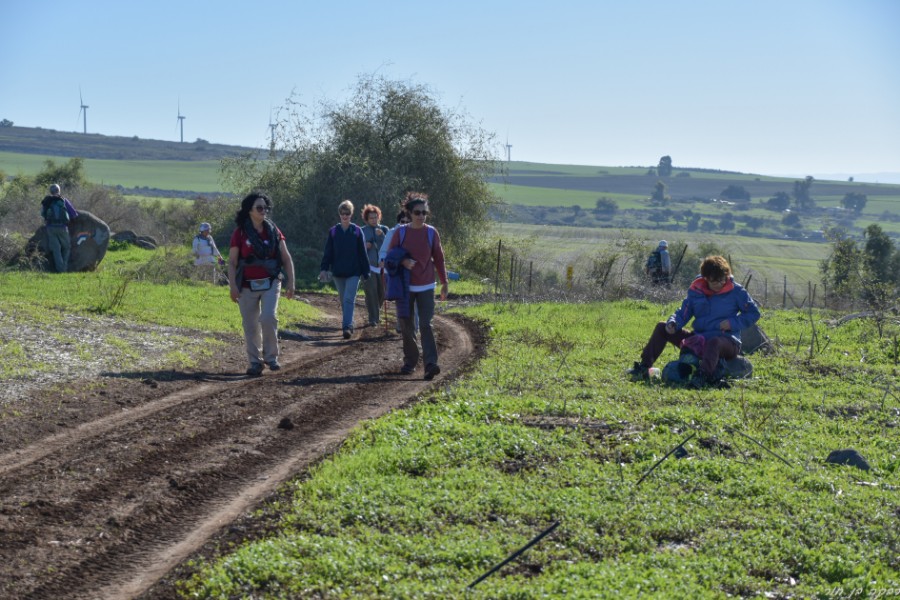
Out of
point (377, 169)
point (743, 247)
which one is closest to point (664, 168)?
point (743, 247)

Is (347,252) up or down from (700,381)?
up

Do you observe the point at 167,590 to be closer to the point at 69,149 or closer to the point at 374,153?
the point at 374,153

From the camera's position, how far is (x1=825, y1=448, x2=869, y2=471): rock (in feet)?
24.9

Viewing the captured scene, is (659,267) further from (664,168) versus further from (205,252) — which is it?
(664,168)

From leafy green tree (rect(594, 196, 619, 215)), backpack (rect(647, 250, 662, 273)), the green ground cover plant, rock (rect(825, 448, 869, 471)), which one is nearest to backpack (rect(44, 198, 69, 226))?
backpack (rect(647, 250, 662, 273))

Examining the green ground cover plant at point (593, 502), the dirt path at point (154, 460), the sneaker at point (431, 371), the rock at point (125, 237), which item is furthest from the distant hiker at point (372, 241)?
the rock at point (125, 237)

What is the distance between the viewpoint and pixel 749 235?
123 metres

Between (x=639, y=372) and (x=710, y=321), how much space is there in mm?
1015

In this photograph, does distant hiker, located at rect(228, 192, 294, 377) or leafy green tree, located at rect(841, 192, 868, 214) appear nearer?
distant hiker, located at rect(228, 192, 294, 377)

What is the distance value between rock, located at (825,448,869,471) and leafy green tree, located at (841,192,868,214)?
144201 mm

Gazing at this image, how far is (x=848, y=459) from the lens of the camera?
7.65 metres

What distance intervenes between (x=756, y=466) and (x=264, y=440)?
A: 3911 mm

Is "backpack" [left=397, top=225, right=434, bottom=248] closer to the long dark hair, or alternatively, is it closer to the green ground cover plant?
the long dark hair

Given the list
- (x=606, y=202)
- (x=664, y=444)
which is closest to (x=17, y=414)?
(x=664, y=444)
